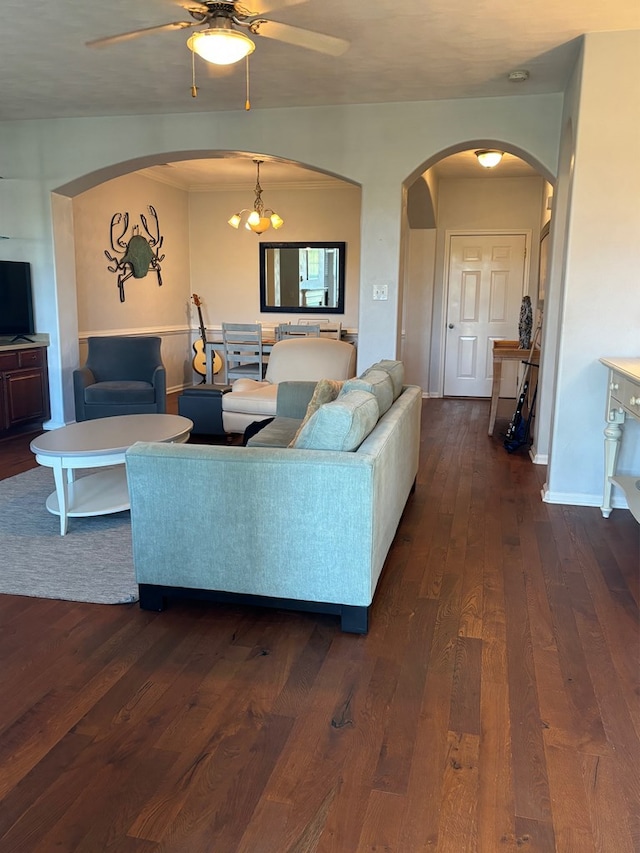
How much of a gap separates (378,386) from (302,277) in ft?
18.9

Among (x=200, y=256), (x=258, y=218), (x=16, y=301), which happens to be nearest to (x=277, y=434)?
(x=16, y=301)

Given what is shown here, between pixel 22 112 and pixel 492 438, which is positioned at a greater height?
pixel 22 112

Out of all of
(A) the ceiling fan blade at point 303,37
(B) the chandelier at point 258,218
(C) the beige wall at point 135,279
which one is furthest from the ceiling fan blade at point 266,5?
(C) the beige wall at point 135,279

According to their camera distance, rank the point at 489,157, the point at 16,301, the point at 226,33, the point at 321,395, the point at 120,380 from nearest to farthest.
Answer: the point at 226,33
the point at 321,395
the point at 16,301
the point at 120,380
the point at 489,157

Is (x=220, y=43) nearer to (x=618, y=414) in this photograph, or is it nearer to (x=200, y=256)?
(x=618, y=414)

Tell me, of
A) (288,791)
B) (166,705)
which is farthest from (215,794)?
(166,705)

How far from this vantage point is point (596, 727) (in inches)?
72.2

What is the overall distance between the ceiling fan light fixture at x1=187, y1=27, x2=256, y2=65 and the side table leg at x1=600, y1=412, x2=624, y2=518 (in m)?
2.55

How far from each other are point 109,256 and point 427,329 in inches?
152

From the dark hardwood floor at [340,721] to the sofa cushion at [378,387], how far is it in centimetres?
78

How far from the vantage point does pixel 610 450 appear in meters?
3.53

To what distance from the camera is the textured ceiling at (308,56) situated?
10.7ft

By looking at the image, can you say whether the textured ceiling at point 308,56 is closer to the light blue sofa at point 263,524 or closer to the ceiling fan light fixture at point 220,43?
the ceiling fan light fixture at point 220,43

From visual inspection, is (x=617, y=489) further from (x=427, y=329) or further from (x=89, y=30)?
(x=427, y=329)
